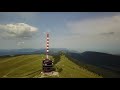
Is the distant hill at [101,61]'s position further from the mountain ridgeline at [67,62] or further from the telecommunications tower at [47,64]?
the telecommunications tower at [47,64]

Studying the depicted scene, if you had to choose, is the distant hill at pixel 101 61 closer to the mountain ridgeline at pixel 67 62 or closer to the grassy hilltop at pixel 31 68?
the mountain ridgeline at pixel 67 62

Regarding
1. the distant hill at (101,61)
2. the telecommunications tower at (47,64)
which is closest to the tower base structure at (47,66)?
the telecommunications tower at (47,64)

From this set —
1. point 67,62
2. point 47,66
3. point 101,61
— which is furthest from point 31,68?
point 101,61

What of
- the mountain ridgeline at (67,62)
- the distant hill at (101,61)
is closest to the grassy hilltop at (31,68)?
the mountain ridgeline at (67,62)

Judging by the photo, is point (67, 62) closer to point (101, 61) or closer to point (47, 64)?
point (47, 64)

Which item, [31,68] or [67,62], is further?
[67,62]

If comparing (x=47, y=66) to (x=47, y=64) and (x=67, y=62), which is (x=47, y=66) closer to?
(x=47, y=64)
